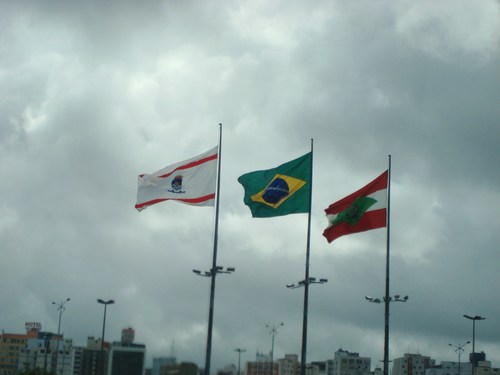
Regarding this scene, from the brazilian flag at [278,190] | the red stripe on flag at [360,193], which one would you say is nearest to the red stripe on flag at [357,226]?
the red stripe on flag at [360,193]

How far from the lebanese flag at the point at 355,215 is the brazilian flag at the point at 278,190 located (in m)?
1.52

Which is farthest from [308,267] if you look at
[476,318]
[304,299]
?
[476,318]

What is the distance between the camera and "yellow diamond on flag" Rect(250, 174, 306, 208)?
47906mm

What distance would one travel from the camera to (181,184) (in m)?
→ 48.3

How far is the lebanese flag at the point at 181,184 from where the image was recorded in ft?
158

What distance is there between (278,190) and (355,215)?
4239mm

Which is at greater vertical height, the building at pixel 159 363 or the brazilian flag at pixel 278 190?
the brazilian flag at pixel 278 190

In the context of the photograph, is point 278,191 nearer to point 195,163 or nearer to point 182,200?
point 195,163

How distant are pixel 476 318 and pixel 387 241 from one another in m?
52.6

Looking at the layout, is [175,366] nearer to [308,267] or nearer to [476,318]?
[308,267]

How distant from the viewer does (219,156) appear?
49750mm

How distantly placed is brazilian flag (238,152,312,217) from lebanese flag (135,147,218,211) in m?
1.82

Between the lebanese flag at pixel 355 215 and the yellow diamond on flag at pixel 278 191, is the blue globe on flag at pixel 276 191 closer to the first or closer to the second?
the yellow diamond on flag at pixel 278 191

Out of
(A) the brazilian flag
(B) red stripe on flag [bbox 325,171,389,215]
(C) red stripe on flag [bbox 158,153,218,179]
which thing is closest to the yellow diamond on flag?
(A) the brazilian flag
